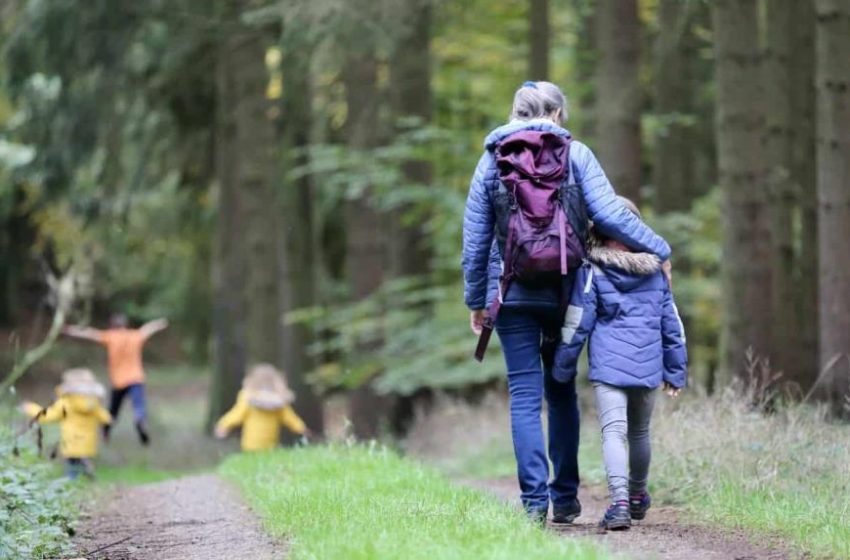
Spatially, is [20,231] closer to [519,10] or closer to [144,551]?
[519,10]

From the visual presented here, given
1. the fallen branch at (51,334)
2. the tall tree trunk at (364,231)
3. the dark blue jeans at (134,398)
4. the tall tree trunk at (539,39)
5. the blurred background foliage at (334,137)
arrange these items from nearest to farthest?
the fallen branch at (51,334) → the tall tree trunk at (539,39) → the blurred background foliage at (334,137) → the dark blue jeans at (134,398) → the tall tree trunk at (364,231)

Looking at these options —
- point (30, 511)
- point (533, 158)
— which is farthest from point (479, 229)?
point (30, 511)

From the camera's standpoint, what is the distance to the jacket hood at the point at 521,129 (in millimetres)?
7430

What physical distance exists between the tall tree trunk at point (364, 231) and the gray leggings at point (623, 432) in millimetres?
12417

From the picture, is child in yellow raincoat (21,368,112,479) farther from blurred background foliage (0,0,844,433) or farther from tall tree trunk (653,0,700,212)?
tall tree trunk (653,0,700,212)

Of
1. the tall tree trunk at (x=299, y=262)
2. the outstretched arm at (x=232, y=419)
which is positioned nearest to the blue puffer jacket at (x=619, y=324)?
the outstretched arm at (x=232, y=419)

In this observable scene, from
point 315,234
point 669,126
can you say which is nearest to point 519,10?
point 669,126

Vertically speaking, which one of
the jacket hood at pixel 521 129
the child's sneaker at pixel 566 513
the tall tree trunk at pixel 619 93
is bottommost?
the child's sneaker at pixel 566 513

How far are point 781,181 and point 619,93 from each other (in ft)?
10.6

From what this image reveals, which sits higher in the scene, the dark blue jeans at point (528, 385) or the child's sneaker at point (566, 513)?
the dark blue jeans at point (528, 385)

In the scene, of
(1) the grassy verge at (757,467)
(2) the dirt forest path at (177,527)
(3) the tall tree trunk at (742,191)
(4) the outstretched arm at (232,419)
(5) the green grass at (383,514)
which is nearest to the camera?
(5) the green grass at (383,514)

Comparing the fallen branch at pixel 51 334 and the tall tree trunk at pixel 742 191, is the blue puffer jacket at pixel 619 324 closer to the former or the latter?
the fallen branch at pixel 51 334

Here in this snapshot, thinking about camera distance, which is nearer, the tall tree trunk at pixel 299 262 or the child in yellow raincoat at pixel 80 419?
the child in yellow raincoat at pixel 80 419

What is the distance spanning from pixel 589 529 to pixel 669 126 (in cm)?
1248
